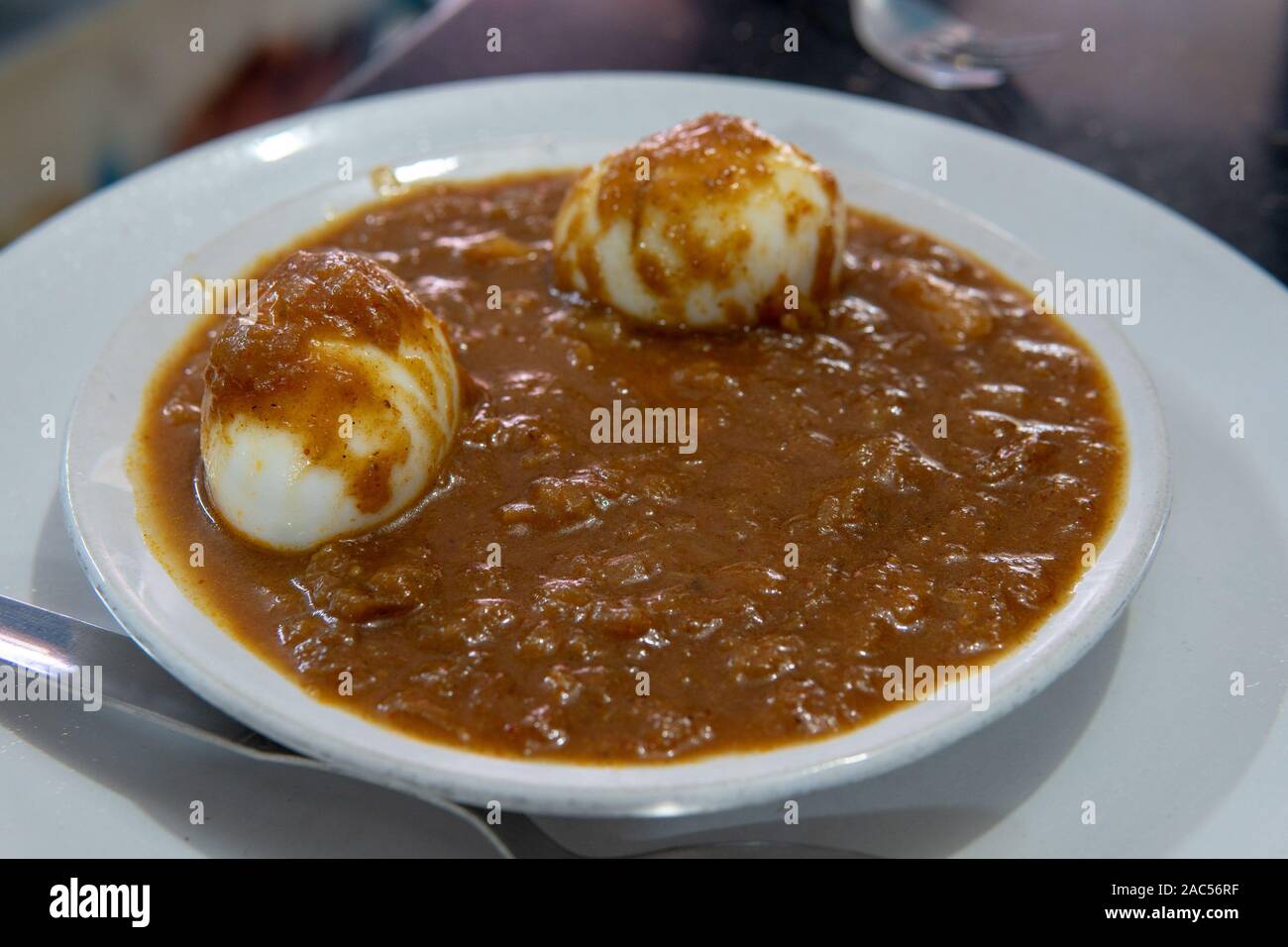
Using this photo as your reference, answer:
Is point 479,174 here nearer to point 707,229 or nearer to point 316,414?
point 707,229

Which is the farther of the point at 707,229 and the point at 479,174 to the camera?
the point at 479,174

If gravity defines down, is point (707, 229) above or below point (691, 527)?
above

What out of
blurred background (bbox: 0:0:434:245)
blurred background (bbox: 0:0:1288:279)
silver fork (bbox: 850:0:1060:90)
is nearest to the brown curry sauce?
blurred background (bbox: 0:0:1288:279)

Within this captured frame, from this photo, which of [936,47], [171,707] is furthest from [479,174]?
[936,47]

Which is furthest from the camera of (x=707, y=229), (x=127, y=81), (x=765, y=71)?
(x=127, y=81)

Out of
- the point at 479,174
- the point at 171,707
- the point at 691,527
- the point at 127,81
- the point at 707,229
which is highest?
the point at 127,81

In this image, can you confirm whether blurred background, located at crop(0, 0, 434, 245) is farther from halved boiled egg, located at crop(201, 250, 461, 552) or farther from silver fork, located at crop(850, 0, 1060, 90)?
halved boiled egg, located at crop(201, 250, 461, 552)
